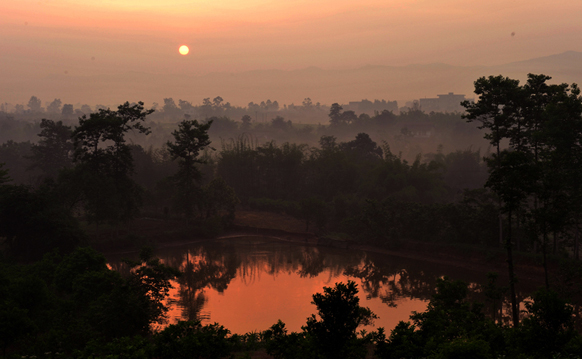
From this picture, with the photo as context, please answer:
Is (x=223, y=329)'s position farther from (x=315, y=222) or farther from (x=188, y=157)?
(x=315, y=222)

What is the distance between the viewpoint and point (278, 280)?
101 feet

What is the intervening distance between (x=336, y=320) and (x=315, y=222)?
3285 centimetres

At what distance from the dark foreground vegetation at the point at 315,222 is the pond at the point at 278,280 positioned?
2.48 meters

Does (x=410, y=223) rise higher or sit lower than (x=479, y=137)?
lower

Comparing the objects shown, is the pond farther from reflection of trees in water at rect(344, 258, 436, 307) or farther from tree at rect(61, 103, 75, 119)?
tree at rect(61, 103, 75, 119)

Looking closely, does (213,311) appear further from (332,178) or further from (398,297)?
(332,178)

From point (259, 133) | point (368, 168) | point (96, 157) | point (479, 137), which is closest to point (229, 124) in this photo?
point (259, 133)

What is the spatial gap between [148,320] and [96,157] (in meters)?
23.6

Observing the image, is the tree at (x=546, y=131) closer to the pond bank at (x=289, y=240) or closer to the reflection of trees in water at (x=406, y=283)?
the reflection of trees in water at (x=406, y=283)

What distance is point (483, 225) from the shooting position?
113 ft

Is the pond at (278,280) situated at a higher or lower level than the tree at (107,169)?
lower

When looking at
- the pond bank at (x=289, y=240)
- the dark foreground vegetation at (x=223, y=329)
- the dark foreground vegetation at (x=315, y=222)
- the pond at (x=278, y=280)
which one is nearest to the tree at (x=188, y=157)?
the dark foreground vegetation at (x=315, y=222)

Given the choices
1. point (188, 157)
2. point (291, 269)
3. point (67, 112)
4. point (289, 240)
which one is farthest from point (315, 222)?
point (67, 112)

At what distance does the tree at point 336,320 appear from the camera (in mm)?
Result: 12469
